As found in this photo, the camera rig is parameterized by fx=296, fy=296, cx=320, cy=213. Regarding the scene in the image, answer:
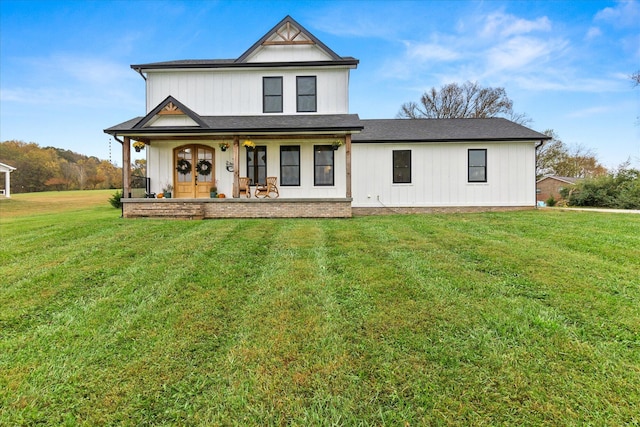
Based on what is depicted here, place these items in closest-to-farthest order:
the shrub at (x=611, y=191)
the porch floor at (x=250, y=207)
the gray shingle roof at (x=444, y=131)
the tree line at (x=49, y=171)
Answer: the porch floor at (x=250, y=207)
the gray shingle roof at (x=444, y=131)
the shrub at (x=611, y=191)
the tree line at (x=49, y=171)

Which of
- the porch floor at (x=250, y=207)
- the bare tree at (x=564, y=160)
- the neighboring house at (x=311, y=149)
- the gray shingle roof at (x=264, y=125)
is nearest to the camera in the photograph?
the porch floor at (x=250, y=207)

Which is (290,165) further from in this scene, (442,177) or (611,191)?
(611,191)

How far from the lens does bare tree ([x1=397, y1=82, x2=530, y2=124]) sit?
3022cm

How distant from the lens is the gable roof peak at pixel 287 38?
12.4 meters

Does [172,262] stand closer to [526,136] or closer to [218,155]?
[218,155]

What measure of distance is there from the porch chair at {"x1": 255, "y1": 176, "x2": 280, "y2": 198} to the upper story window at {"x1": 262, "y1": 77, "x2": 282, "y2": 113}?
122 inches

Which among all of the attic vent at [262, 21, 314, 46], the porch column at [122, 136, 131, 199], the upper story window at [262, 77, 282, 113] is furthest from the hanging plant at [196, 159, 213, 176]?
the attic vent at [262, 21, 314, 46]

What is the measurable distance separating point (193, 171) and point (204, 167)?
49cm

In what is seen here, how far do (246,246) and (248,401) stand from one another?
13.2 ft

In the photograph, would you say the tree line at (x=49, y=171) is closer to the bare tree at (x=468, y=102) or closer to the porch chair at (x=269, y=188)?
the porch chair at (x=269, y=188)

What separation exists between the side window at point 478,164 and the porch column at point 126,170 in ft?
43.8

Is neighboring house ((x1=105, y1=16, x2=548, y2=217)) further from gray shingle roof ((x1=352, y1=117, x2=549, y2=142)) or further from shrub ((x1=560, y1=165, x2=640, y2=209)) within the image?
shrub ((x1=560, y1=165, x2=640, y2=209))

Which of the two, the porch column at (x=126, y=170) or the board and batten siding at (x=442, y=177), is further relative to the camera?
the board and batten siding at (x=442, y=177)

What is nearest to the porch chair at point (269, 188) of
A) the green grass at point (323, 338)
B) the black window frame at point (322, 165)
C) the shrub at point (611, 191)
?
the black window frame at point (322, 165)
